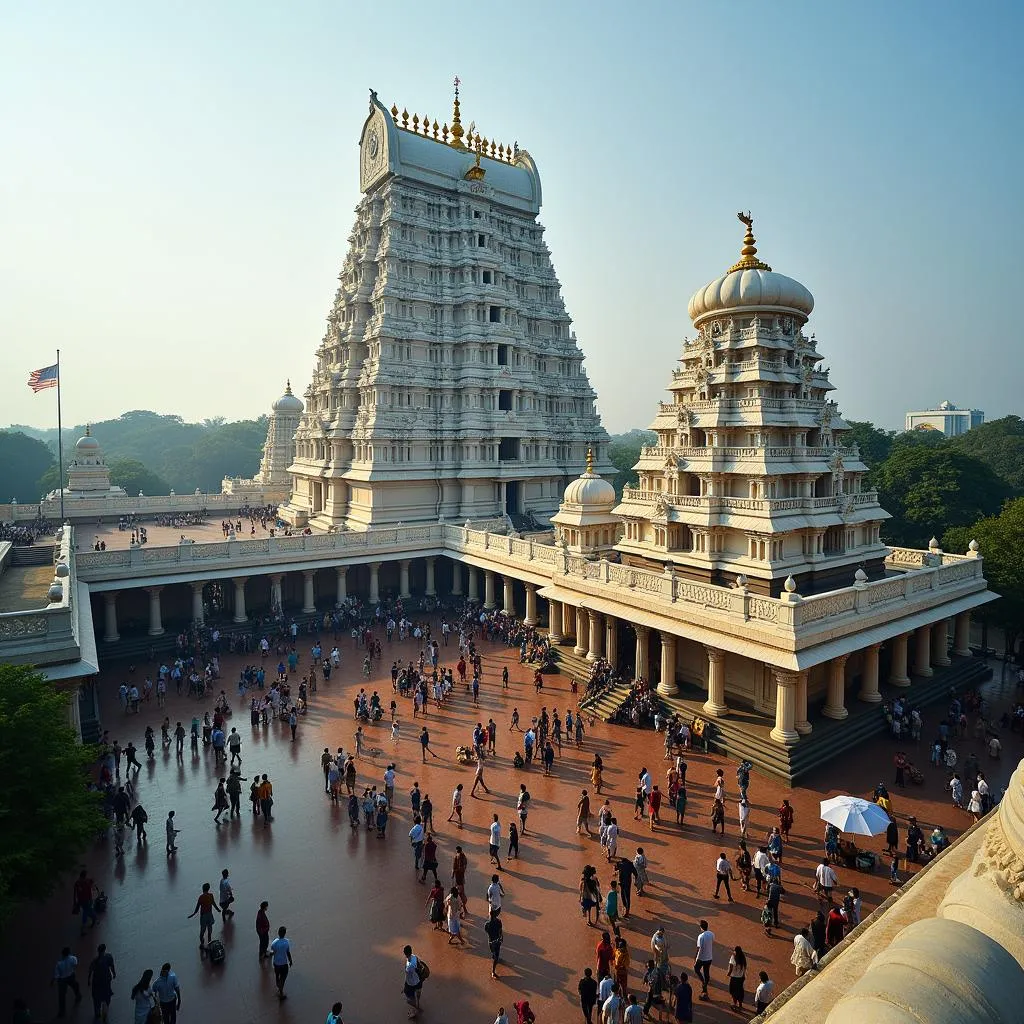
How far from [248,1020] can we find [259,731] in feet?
40.1

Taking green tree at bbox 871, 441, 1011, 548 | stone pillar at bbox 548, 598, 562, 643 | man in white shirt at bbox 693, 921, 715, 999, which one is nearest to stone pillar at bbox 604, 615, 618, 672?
stone pillar at bbox 548, 598, 562, 643

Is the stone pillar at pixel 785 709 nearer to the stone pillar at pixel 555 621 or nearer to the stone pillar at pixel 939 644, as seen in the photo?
the stone pillar at pixel 939 644

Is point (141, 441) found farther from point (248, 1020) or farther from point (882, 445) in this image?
point (248, 1020)

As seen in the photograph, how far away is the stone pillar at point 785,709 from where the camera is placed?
1950cm

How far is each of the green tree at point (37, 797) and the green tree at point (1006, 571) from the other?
3195 centimetres

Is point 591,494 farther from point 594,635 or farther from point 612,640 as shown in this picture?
point 612,640

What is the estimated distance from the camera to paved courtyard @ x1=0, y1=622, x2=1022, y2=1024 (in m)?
11.7

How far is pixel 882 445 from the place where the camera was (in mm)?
67938

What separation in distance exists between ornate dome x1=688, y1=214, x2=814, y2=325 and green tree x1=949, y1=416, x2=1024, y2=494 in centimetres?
4012

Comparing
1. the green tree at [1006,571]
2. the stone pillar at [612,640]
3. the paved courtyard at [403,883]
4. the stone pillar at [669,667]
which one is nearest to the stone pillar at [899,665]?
the paved courtyard at [403,883]

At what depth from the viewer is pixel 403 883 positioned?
577 inches

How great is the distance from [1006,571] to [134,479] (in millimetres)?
84925

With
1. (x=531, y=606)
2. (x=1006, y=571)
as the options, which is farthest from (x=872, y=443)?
(x=531, y=606)

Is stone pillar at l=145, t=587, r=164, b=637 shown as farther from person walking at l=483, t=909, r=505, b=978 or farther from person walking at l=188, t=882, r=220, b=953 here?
person walking at l=483, t=909, r=505, b=978
